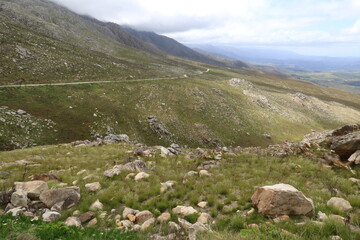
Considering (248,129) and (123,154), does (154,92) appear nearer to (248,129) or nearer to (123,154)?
(248,129)

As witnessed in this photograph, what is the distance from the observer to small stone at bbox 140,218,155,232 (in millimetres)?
8169

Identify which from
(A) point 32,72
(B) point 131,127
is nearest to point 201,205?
(B) point 131,127

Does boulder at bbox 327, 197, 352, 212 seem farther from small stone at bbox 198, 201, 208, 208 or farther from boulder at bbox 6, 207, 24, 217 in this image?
Answer: boulder at bbox 6, 207, 24, 217

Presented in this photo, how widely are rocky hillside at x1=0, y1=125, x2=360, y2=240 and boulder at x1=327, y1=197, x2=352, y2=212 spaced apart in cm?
4

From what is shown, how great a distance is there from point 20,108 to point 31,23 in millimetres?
118537


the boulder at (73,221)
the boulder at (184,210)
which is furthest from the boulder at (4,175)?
the boulder at (184,210)

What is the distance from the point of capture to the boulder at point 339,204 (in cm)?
895

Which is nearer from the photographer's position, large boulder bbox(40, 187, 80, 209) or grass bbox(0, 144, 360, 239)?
grass bbox(0, 144, 360, 239)

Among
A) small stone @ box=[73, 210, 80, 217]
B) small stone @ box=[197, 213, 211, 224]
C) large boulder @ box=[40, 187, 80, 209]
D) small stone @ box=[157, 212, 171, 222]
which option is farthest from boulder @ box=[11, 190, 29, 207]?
small stone @ box=[197, 213, 211, 224]

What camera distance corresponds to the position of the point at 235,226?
8.27 metres

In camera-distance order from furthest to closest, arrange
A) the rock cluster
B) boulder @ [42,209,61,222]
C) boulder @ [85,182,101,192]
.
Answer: boulder @ [85,182,101,192], the rock cluster, boulder @ [42,209,61,222]

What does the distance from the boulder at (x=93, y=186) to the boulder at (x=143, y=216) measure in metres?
4.19

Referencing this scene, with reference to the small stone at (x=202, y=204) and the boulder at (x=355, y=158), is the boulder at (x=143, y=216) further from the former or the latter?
the boulder at (x=355, y=158)

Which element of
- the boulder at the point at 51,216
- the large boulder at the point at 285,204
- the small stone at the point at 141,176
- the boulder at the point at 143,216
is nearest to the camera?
the large boulder at the point at 285,204
